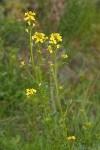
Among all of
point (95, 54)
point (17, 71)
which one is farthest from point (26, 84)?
point (95, 54)

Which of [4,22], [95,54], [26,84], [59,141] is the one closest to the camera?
[59,141]

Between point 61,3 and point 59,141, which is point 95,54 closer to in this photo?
point 61,3

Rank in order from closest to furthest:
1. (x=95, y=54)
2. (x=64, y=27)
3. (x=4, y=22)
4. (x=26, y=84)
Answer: (x=26, y=84) < (x=4, y=22) < (x=64, y=27) < (x=95, y=54)

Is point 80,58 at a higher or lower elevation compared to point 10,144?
higher

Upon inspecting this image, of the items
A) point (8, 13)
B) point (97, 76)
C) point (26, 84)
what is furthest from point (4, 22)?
point (97, 76)

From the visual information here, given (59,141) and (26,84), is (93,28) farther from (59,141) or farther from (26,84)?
(59,141)

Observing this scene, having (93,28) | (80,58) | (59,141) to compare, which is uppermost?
(93,28)

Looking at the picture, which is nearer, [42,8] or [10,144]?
[10,144]
